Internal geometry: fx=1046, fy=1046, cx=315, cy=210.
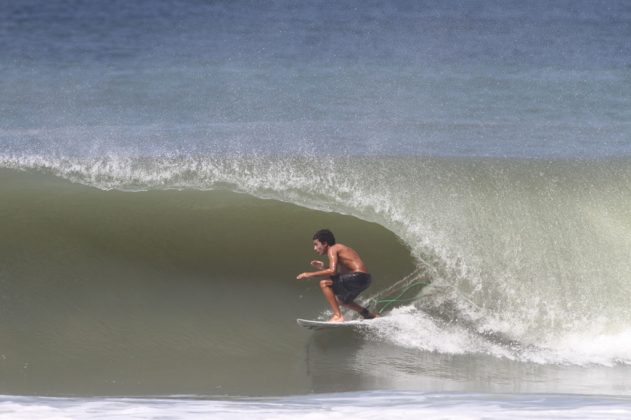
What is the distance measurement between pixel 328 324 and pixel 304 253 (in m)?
1.67

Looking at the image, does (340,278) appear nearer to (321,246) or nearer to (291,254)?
(321,246)

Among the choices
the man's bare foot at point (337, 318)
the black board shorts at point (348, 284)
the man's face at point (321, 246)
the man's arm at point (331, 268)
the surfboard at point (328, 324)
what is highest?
the man's face at point (321, 246)

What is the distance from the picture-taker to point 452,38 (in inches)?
923

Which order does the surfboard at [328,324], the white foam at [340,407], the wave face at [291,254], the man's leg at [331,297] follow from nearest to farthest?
the white foam at [340,407]
the surfboard at [328,324]
the man's leg at [331,297]
the wave face at [291,254]

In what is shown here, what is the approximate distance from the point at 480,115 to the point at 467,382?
31.5ft

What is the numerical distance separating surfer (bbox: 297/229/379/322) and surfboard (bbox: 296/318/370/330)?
0.07 metres

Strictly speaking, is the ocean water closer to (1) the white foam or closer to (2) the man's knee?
(1) the white foam

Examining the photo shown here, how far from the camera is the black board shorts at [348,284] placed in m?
9.50

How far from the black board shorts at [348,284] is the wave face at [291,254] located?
38 centimetres

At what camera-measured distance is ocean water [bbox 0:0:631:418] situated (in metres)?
8.54

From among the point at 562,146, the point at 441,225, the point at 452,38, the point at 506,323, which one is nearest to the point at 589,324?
the point at 506,323

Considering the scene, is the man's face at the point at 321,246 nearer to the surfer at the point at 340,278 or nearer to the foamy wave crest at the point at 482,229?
the surfer at the point at 340,278

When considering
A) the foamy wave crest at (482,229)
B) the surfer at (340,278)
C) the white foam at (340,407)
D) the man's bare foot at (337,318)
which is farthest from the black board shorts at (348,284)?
the white foam at (340,407)

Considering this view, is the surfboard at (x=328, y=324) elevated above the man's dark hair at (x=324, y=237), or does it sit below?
below
